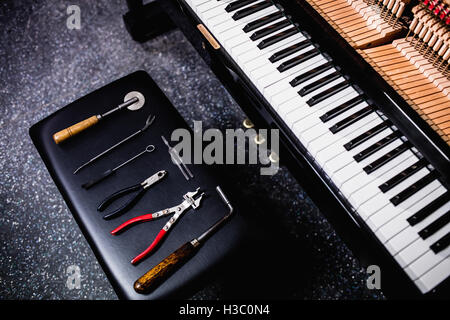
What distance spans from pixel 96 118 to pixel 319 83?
3.10ft

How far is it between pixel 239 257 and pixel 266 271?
66cm

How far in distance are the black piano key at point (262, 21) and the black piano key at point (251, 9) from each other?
0.05 meters

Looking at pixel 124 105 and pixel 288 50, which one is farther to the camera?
pixel 124 105

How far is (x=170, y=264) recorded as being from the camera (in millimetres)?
1300

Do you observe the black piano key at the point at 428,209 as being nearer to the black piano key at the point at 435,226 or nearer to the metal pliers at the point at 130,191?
the black piano key at the point at 435,226

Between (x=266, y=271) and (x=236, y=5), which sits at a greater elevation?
(x=236, y=5)

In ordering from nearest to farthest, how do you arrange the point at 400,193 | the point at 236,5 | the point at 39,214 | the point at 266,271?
1. the point at 400,193
2. the point at 236,5
3. the point at 266,271
4. the point at 39,214

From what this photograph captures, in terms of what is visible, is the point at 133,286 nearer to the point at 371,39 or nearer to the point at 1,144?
the point at 371,39

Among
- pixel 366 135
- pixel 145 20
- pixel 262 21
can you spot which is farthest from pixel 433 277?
Result: pixel 145 20

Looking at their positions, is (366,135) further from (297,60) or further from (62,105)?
(62,105)

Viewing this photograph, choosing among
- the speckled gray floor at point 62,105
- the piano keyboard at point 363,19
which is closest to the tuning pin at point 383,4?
the piano keyboard at point 363,19

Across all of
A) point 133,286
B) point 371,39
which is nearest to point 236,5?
point 371,39

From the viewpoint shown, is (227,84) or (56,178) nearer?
(56,178)
